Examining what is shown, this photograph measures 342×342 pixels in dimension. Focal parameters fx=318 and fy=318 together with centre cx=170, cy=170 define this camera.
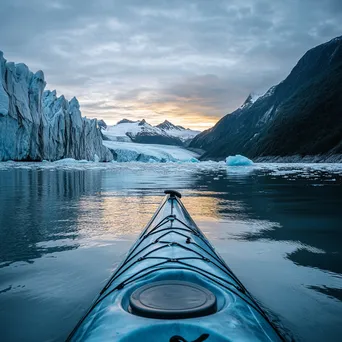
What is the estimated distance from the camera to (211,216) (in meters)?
6.50

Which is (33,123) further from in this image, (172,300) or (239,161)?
(172,300)

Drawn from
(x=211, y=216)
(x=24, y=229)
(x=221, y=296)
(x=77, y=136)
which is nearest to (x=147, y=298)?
(x=221, y=296)

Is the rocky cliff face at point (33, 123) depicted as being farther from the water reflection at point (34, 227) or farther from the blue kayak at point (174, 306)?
the blue kayak at point (174, 306)

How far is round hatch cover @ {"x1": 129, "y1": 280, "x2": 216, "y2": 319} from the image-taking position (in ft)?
5.66

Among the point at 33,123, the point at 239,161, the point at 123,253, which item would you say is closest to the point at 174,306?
the point at 123,253

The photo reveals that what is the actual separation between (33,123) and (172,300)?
44893mm

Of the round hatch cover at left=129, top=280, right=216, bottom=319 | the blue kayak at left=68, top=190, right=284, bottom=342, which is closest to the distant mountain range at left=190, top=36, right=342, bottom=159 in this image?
the blue kayak at left=68, top=190, right=284, bottom=342

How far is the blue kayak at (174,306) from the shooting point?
162 centimetres

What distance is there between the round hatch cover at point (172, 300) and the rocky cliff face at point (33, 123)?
3950cm

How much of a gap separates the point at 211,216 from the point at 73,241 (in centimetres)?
293

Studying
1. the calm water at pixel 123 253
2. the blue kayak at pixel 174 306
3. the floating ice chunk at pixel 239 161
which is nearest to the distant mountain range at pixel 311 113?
the floating ice chunk at pixel 239 161

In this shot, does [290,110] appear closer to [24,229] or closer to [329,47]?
[329,47]

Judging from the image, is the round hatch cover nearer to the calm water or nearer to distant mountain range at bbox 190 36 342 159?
the calm water

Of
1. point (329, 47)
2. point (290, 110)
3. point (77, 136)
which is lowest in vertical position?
point (77, 136)
